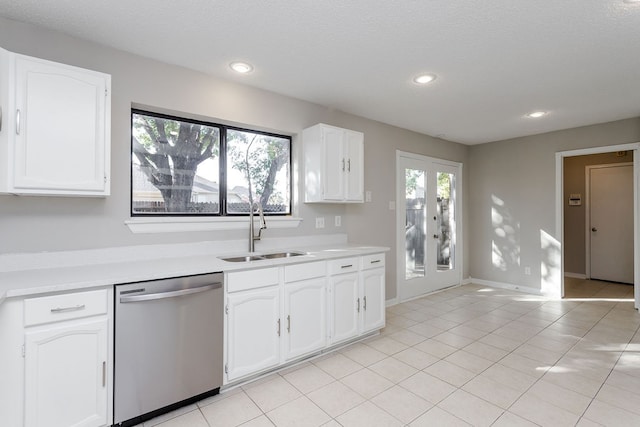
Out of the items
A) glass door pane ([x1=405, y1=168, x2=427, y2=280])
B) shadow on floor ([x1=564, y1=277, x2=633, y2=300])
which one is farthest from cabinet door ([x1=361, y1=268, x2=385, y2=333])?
shadow on floor ([x1=564, y1=277, x2=633, y2=300])

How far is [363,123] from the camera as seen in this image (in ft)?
12.9

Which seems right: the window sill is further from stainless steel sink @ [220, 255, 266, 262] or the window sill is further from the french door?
the french door

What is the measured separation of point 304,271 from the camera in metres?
2.56

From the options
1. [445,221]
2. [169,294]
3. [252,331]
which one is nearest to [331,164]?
[252,331]

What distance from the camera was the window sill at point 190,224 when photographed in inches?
92.0

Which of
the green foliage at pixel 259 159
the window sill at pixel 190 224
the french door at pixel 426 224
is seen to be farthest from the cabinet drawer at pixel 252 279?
the french door at pixel 426 224

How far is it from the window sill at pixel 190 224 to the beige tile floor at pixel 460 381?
4.12 feet

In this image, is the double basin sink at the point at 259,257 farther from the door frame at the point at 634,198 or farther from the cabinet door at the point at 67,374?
the door frame at the point at 634,198

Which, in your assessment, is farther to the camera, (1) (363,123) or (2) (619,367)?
(1) (363,123)

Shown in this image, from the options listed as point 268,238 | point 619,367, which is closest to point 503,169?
point 619,367

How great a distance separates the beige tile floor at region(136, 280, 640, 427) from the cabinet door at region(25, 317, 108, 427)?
0.38m

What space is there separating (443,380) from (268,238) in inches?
73.4

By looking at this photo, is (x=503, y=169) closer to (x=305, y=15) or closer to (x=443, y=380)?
(x=443, y=380)

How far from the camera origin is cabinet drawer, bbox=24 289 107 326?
1.53 meters
